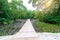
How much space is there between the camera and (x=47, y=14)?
681cm

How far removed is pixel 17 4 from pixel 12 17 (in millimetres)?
600

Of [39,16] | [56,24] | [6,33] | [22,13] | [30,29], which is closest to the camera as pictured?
[30,29]

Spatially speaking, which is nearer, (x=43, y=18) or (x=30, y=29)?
(x=30, y=29)

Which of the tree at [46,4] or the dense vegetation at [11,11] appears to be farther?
the tree at [46,4]

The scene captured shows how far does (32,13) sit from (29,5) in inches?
16.2

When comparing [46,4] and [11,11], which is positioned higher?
[46,4]

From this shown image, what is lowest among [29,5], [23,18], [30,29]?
[23,18]

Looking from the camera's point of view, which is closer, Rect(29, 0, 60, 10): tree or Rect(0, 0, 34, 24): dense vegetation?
Rect(0, 0, 34, 24): dense vegetation

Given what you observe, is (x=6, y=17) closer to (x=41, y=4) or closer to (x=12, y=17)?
→ (x=12, y=17)

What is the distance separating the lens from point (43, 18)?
6930 millimetres

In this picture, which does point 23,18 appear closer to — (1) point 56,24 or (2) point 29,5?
(2) point 29,5

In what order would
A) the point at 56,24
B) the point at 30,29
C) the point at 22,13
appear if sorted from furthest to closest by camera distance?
the point at 22,13, the point at 56,24, the point at 30,29

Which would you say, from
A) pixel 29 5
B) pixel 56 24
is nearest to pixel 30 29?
pixel 56 24

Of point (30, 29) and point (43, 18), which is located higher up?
point (30, 29)
